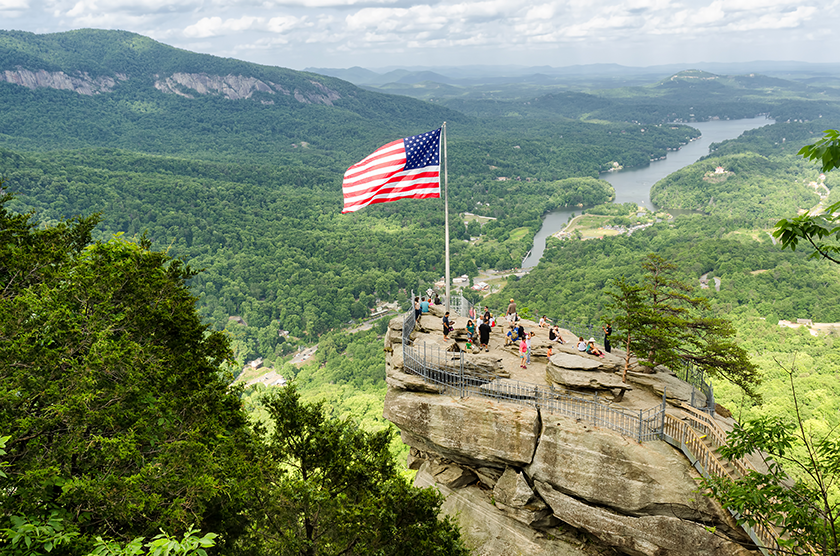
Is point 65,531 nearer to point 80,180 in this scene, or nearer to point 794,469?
point 794,469

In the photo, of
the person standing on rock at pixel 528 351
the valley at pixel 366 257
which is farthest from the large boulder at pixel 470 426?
the person standing on rock at pixel 528 351

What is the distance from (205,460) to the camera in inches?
494

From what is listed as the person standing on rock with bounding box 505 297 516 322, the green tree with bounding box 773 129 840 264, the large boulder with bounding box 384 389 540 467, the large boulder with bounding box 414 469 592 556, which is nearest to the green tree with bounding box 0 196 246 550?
the large boulder with bounding box 384 389 540 467

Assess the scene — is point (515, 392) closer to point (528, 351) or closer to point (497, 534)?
point (528, 351)

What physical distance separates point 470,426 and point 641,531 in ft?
19.8

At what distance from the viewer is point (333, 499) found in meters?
13.1

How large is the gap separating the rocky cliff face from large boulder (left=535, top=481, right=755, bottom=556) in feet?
0.09

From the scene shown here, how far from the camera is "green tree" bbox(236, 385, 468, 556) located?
Answer: 1273cm

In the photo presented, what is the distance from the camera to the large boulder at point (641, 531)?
13719mm

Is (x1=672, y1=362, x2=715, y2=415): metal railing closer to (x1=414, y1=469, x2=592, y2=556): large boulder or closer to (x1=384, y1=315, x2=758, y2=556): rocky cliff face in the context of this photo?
(x1=384, y1=315, x2=758, y2=556): rocky cliff face

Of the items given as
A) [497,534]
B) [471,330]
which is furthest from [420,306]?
[497,534]

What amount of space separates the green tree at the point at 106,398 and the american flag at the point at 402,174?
8195 mm

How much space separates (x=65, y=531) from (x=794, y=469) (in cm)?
3315

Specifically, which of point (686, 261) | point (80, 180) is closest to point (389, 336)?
point (686, 261)
